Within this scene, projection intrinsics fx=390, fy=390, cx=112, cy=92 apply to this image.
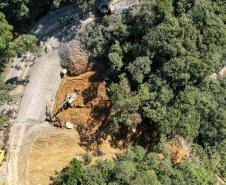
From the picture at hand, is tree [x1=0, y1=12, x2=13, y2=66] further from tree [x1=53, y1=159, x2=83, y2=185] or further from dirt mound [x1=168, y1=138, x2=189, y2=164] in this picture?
dirt mound [x1=168, y1=138, x2=189, y2=164]

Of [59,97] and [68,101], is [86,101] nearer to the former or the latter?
[68,101]

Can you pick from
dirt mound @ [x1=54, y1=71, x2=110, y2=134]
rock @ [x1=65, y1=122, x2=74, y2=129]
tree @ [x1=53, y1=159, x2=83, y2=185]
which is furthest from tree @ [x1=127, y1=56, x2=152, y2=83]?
tree @ [x1=53, y1=159, x2=83, y2=185]

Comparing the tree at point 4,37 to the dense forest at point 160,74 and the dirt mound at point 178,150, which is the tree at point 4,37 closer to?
the dense forest at point 160,74

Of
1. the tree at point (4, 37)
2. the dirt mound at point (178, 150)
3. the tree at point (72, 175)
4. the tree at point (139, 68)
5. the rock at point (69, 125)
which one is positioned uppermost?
the tree at point (4, 37)

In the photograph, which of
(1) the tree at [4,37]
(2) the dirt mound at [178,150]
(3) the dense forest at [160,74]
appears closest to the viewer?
(1) the tree at [4,37]

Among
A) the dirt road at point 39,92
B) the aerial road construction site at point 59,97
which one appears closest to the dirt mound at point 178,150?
the aerial road construction site at point 59,97

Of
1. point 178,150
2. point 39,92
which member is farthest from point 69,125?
point 178,150
